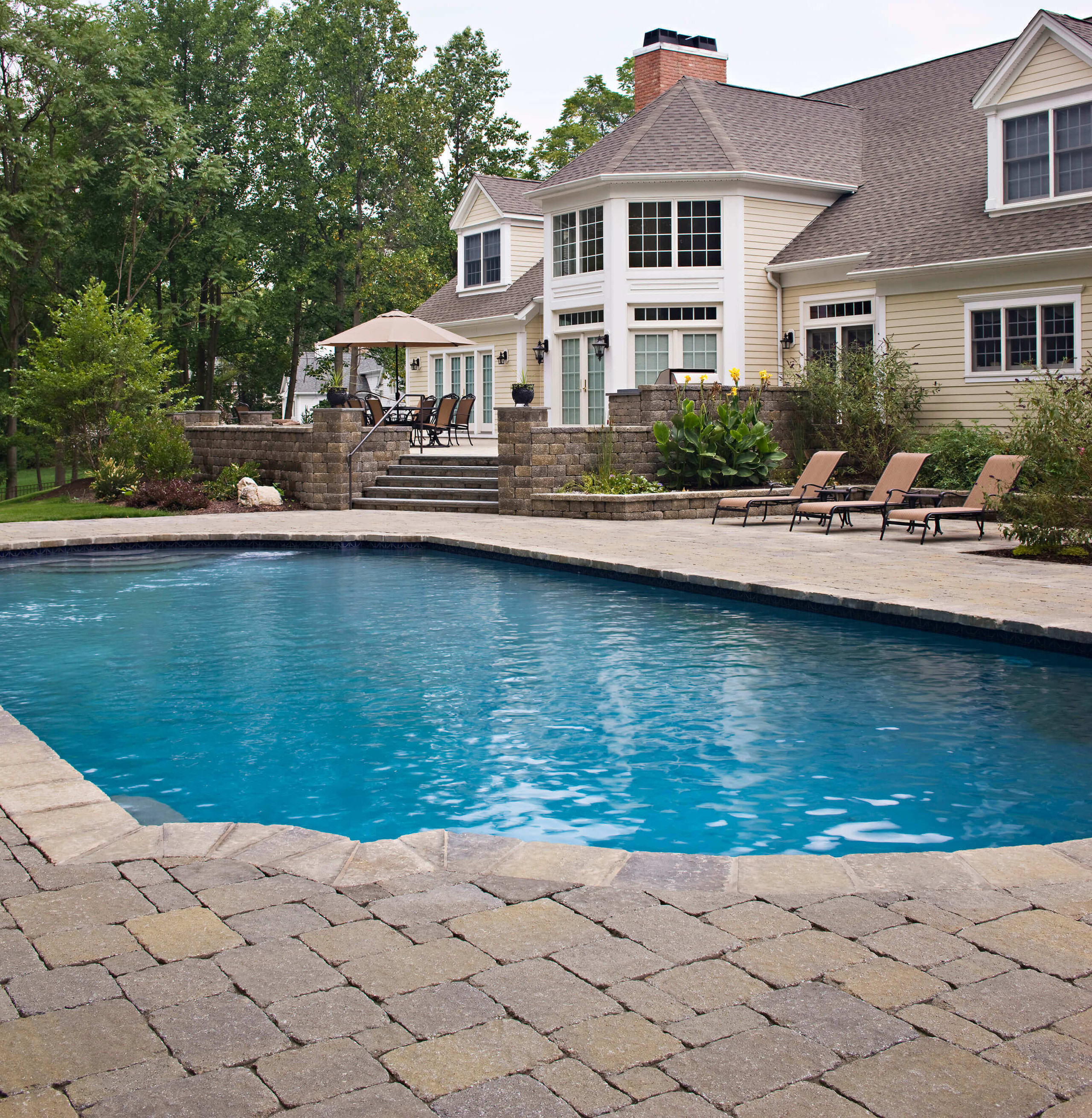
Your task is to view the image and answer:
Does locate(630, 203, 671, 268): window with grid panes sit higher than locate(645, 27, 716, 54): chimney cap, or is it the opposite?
locate(645, 27, 716, 54): chimney cap

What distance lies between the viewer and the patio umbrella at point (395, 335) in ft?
70.0

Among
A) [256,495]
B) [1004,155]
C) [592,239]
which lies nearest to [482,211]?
[592,239]

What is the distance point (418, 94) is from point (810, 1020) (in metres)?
41.2

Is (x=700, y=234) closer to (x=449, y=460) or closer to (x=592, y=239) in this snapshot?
Answer: (x=592, y=239)

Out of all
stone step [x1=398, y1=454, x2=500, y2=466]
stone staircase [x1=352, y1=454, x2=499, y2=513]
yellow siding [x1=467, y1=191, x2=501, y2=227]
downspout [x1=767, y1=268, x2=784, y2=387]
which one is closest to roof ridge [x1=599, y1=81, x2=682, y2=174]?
downspout [x1=767, y1=268, x2=784, y2=387]

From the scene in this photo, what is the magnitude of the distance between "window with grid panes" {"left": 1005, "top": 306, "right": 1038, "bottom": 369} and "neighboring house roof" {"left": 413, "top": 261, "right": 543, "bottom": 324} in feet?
36.0

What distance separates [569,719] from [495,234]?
25.3 metres

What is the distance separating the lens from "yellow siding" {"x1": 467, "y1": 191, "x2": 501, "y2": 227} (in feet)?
99.7

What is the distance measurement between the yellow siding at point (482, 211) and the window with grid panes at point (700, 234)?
835 centimetres

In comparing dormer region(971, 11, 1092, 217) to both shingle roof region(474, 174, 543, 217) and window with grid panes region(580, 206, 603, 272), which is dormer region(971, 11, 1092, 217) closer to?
window with grid panes region(580, 206, 603, 272)

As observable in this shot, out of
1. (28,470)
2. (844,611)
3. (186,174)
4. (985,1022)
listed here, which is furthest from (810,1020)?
(28,470)

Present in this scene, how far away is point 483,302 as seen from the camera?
30.1 m

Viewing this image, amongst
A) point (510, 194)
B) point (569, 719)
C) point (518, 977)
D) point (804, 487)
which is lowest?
point (569, 719)

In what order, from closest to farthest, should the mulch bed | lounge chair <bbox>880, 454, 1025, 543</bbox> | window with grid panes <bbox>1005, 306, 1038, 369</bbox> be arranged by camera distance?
the mulch bed, lounge chair <bbox>880, 454, 1025, 543</bbox>, window with grid panes <bbox>1005, 306, 1038, 369</bbox>
